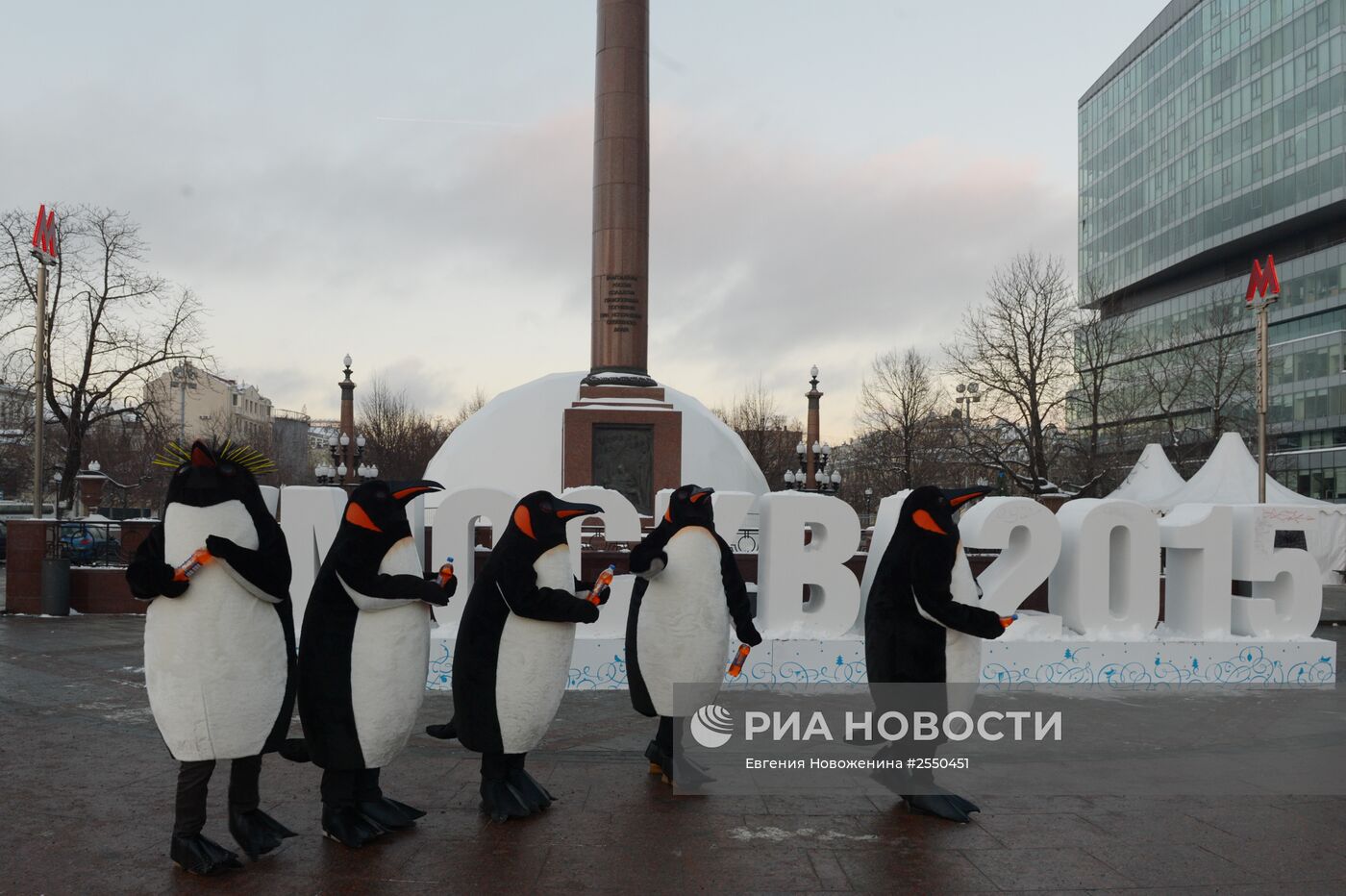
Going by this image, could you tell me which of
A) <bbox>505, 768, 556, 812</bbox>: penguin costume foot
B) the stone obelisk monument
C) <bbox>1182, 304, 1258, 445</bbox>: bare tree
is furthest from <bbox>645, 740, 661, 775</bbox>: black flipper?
<bbox>1182, 304, 1258, 445</bbox>: bare tree

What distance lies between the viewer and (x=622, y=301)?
21656 millimetres

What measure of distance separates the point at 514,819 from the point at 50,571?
13.3 m

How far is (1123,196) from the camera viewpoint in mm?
→ 70875

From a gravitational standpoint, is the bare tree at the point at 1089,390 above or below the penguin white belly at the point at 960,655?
above

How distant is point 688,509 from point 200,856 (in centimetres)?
333

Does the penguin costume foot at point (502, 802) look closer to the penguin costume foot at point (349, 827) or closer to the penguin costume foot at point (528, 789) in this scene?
the penguin costume foot at point (528, 789)

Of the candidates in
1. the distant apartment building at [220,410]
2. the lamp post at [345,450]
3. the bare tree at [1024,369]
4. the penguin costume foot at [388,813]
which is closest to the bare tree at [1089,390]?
the bare tree at [1024,369]

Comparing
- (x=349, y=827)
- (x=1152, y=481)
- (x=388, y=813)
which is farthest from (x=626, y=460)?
(x=349, y=827)

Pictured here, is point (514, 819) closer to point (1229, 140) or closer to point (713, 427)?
point (713, 427)

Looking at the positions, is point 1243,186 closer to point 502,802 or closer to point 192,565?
point 502,802

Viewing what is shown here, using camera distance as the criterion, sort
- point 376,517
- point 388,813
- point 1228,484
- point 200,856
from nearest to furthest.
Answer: point 200,856, point 376,517, point 388,813, point 1228,484

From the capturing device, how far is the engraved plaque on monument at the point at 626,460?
21.0 m

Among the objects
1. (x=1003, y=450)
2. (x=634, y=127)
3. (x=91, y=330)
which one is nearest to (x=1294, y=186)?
(x=1003, y=450)

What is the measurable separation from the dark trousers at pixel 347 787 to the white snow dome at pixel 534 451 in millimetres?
25008
